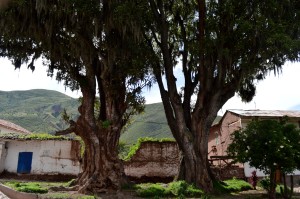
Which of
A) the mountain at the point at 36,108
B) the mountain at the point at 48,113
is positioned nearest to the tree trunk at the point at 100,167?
the mountain at the point at 48,113

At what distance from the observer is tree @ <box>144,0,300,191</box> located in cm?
1467

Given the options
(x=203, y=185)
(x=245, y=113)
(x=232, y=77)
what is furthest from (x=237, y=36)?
(x=245, y=113)

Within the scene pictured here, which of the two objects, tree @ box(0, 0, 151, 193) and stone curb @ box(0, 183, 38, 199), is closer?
stone curb @ box(0, 183, 38, 199)

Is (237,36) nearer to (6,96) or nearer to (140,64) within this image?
(140,64)

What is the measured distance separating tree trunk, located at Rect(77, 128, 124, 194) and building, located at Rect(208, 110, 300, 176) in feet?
34.7

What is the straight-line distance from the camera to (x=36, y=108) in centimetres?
11412

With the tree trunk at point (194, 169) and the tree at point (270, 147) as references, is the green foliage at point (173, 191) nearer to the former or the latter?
the tree trunk at point (194, 169)

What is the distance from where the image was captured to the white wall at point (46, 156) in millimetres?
25844

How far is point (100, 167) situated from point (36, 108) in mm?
105706

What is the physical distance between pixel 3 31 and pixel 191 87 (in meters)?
10.1

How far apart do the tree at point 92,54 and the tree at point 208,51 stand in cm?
178

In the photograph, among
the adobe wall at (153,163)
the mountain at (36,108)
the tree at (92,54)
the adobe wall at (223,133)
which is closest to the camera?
the tree at (92,54)

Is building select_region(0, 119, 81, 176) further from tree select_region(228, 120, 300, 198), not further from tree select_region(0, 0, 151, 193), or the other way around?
tree select_region(228, 120, 300, 198)

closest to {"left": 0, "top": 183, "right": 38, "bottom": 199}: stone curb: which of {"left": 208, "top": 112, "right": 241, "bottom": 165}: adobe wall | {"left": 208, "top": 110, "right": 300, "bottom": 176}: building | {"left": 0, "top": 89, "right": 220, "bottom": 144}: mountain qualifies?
{"left": 208, "top": 110, "right": 300, "bottom": 176}: building
